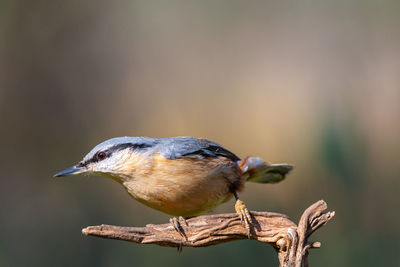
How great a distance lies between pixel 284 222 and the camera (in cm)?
165

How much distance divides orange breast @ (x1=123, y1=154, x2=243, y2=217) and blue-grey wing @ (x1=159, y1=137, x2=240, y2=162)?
27mm

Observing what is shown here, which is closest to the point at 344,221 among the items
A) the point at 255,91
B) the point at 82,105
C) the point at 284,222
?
the point at 255,91

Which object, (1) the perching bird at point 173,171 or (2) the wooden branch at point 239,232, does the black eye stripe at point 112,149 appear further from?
(2) the wooden branch at point 239,232

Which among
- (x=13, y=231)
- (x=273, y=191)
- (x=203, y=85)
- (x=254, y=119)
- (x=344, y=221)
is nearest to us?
(x=344, y=221)

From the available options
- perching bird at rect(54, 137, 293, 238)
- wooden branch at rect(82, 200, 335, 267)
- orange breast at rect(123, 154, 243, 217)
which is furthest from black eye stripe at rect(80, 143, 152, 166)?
wooden branch at rect(82, 200, 335, 267)

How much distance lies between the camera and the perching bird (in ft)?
5.88

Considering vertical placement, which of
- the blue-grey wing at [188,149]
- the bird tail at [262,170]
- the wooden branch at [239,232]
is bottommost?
the wooden branch at [239,232]

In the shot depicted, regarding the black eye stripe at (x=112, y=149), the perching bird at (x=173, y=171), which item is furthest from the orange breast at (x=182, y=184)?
the black eye stripe at (x=112, y=149)

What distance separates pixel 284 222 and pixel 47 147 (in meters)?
2.82

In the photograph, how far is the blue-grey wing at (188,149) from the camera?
191 centimetres

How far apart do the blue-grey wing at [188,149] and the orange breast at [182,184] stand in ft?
0.09

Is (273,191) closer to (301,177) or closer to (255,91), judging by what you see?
(301,177)

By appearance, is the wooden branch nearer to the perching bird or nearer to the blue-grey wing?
the perching bird

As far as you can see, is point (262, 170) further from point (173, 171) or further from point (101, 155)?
point (101, 155)
